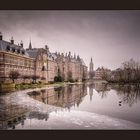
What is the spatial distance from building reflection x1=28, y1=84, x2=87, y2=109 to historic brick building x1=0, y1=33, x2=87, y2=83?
54 cm

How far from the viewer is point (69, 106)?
29.2 feet

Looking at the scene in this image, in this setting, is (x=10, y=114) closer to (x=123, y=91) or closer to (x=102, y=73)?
(x=102, y=73)

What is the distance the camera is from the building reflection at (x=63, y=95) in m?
9.24

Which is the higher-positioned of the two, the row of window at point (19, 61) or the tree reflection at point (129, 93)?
the row of window at point (19, 61)

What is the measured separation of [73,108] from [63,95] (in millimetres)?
1693

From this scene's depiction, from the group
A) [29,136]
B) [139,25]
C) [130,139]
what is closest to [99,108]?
[130,139]

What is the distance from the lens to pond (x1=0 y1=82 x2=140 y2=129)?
7.66 metres

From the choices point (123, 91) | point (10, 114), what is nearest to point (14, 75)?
point (10, 114)

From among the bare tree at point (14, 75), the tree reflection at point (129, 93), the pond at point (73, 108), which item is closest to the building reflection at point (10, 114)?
the pond at point (73, 108)

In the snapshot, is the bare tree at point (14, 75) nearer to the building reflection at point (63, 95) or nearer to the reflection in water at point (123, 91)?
the building reflection at point (63, 95)

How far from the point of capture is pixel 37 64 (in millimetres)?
12438

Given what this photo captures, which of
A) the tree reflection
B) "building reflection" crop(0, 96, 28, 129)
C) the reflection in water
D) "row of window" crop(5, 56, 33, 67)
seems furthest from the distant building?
"building reflection" crop(0, 96, 28, 129)

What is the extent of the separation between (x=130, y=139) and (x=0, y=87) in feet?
18.1
